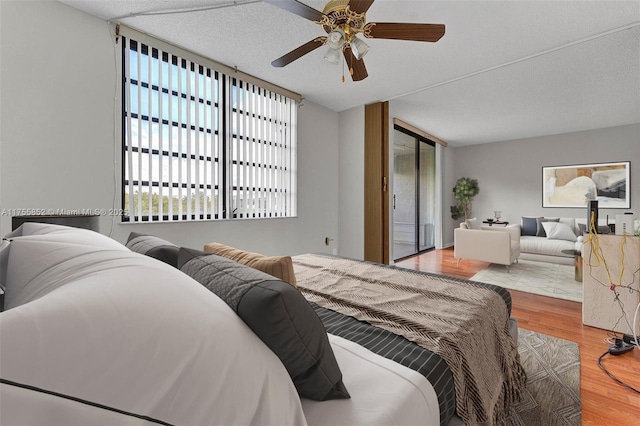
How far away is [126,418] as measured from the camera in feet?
1.24

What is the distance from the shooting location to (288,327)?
0.65m

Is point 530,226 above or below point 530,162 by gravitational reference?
below

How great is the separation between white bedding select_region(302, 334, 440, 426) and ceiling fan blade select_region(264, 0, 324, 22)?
1824 mm

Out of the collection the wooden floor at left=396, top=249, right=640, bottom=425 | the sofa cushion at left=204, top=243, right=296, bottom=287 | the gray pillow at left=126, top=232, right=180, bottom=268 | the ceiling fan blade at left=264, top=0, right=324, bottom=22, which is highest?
the ceiling fan blade at left=264, top=0, right=324, bottom=22

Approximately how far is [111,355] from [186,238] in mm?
2660

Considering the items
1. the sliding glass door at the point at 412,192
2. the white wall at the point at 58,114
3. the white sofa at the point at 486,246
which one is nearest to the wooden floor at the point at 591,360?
the white sofa at the point at 486,246

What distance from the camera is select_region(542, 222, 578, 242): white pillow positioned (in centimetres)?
513

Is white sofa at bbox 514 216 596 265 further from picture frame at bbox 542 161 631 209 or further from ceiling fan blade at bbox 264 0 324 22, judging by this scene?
ceiling fan blade at bbox 264 0 324 22

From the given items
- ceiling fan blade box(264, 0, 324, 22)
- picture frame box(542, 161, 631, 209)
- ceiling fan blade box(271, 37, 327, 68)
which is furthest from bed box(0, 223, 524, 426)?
picture frame box(542, 161, 631, 209)

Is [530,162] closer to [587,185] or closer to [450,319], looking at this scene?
[587,185]

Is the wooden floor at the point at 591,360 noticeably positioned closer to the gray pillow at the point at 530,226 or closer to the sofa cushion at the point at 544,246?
the sofa cushion at the point at 544,246

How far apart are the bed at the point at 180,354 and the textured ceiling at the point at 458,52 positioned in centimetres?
226

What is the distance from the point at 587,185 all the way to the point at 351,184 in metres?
5.08

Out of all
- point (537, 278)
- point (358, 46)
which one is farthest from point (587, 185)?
point (358, 46)
